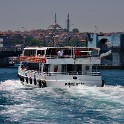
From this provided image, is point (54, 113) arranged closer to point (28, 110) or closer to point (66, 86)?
point (28, 110)

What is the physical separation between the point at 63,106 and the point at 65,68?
15319 mm

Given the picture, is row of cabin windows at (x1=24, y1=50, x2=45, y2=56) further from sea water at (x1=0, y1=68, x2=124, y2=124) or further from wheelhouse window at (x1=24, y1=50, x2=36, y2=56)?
sea water at (x1=0, y1=68, x2=124, y2=124)

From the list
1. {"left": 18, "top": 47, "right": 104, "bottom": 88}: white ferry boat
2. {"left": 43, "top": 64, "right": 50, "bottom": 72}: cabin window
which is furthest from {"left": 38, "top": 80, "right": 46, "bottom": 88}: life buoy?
{"left": 43, "top": 64, "right": 50, "bottom": 72}: cabin window

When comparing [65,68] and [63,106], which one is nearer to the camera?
[63,106]

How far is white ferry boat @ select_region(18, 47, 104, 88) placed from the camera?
5212cm

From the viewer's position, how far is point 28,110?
1484 inches

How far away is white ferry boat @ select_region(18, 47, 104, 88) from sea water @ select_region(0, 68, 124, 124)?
4.00 ft

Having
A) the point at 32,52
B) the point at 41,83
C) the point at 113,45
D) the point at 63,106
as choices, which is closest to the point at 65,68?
the point at 41,83

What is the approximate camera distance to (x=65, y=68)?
55000 mm

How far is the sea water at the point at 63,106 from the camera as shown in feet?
111

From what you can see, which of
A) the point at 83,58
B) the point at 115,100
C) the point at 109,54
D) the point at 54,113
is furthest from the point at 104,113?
the point at 109,54

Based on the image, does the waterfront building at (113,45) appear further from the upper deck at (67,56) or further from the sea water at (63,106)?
the sea water at (63,106)

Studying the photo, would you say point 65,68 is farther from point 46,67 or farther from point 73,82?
point 73,82

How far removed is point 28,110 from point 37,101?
5641mm
